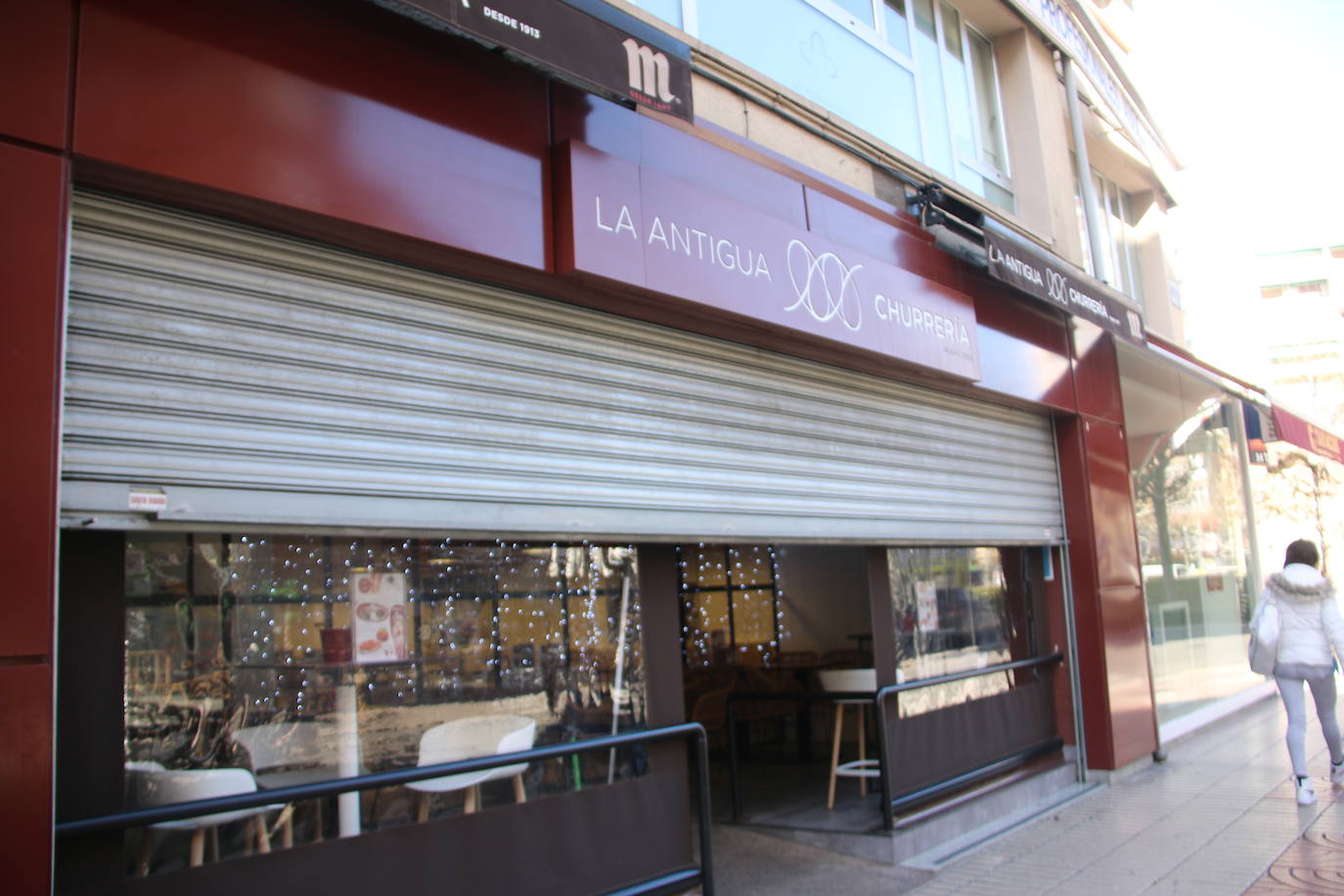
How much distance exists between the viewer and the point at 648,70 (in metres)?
4.51

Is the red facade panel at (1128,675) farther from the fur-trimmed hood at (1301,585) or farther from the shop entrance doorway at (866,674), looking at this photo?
the fur-trimmed hood at (1301,585)

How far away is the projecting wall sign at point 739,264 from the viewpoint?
4453 mm

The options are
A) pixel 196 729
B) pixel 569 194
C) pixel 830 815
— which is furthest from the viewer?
pixel 830 815

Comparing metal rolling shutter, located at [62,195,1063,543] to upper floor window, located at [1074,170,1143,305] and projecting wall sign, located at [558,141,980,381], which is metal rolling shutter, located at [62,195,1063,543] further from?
upper floor window, located at [1074,170,1143,305]

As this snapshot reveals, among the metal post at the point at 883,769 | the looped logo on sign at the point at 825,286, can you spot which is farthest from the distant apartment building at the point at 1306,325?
the looped logo on sign at the point at 825,286

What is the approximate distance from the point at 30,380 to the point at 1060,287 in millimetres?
6972

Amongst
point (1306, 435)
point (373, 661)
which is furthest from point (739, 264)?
point (1306, 435)

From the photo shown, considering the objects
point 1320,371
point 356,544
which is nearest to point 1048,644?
point 356,544

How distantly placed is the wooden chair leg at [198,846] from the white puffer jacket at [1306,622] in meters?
7.28

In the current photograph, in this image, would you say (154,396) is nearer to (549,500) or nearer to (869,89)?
(549,500)

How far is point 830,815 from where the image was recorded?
6.92 meters

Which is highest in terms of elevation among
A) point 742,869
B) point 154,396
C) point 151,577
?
point 154,396

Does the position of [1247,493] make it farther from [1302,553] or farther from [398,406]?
[398,406]

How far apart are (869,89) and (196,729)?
6.14m
